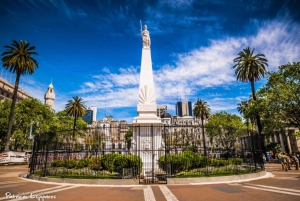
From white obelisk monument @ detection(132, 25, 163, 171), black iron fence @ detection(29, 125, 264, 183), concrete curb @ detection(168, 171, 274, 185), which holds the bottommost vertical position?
concrete curb @ detection(168, 171, 274, 185)

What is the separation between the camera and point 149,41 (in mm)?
19234

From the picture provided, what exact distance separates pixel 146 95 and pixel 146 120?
235cm

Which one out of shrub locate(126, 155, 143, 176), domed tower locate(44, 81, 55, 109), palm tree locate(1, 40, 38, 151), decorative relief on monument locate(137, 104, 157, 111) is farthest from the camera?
domed tower locate(44, 81, 55, 109)

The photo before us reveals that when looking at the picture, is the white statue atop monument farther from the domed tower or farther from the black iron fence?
the domed tower

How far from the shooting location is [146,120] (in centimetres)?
1614

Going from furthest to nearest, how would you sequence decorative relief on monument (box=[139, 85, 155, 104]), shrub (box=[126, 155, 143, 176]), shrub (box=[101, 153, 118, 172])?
decorative relief on monument (box=[139, 85, 155, 104])
shrub (box=[101, 153, 118, 172])
shrub (box=[126, 155, 143, 176])

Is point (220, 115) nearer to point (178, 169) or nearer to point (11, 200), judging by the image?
point (178, 169)

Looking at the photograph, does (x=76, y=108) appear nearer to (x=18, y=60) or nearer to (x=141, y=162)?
(x=18, y=60)

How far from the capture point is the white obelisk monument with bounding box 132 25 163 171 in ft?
48.6

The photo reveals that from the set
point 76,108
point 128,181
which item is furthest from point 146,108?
point 76,108

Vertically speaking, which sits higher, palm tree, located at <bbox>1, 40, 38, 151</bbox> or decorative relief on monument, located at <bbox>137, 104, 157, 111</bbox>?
palm tree, located at <bbox>1, 40, 38, 151</bbox>

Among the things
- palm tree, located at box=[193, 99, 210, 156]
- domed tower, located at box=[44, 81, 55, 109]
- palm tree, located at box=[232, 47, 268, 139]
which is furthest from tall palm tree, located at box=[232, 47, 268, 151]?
domed tower, located at box=[44, 81, 55, 109]

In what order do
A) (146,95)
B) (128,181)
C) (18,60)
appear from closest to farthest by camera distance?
(128,181) < (146,95) < (18,60)

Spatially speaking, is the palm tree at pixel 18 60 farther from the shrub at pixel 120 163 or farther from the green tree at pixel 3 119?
the shrub at pixel 120 163
